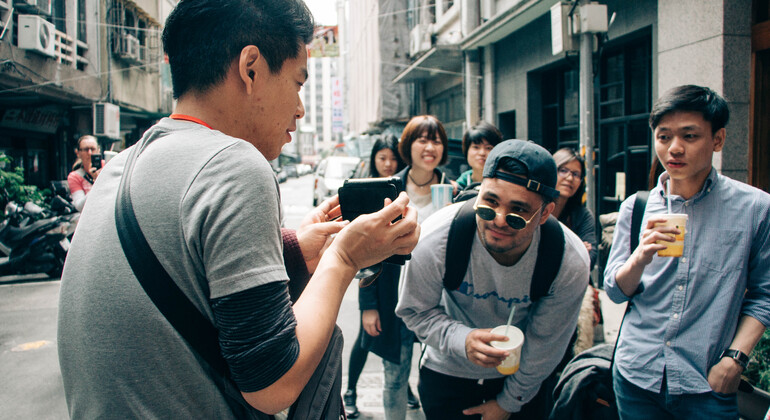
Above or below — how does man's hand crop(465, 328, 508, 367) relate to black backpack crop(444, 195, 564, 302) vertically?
below

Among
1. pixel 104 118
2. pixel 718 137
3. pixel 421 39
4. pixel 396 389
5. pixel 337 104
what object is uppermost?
pixel 337 104

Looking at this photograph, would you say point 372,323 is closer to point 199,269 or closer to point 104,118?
point 199,269

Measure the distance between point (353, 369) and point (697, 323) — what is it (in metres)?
2.35

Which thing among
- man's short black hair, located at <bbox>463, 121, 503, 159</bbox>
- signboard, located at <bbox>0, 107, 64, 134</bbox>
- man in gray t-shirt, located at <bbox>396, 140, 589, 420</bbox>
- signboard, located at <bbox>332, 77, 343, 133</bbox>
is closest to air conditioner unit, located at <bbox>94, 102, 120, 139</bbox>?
signboard, located at <bbox>0, 107, 64, 134</bbox>

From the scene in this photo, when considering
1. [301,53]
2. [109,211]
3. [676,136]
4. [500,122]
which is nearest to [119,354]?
[109,211]

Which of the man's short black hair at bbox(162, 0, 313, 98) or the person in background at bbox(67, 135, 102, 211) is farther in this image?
the person in background at bbox(67, 135, 102, 211)

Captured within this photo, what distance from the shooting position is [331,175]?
A: 14.7 m

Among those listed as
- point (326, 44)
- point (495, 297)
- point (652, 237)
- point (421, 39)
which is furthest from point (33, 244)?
point (326, 44)

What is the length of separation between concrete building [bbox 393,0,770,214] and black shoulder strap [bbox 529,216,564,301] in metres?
3.71

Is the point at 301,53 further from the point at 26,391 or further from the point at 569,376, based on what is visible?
the point at 26,391

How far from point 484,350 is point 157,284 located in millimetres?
1430

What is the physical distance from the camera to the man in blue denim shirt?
6.67 feet

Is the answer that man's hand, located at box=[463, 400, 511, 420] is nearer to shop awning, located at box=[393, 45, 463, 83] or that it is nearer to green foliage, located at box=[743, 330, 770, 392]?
green foliage, located at box=[743, 330, 770, 392]

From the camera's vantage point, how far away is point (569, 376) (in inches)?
102
